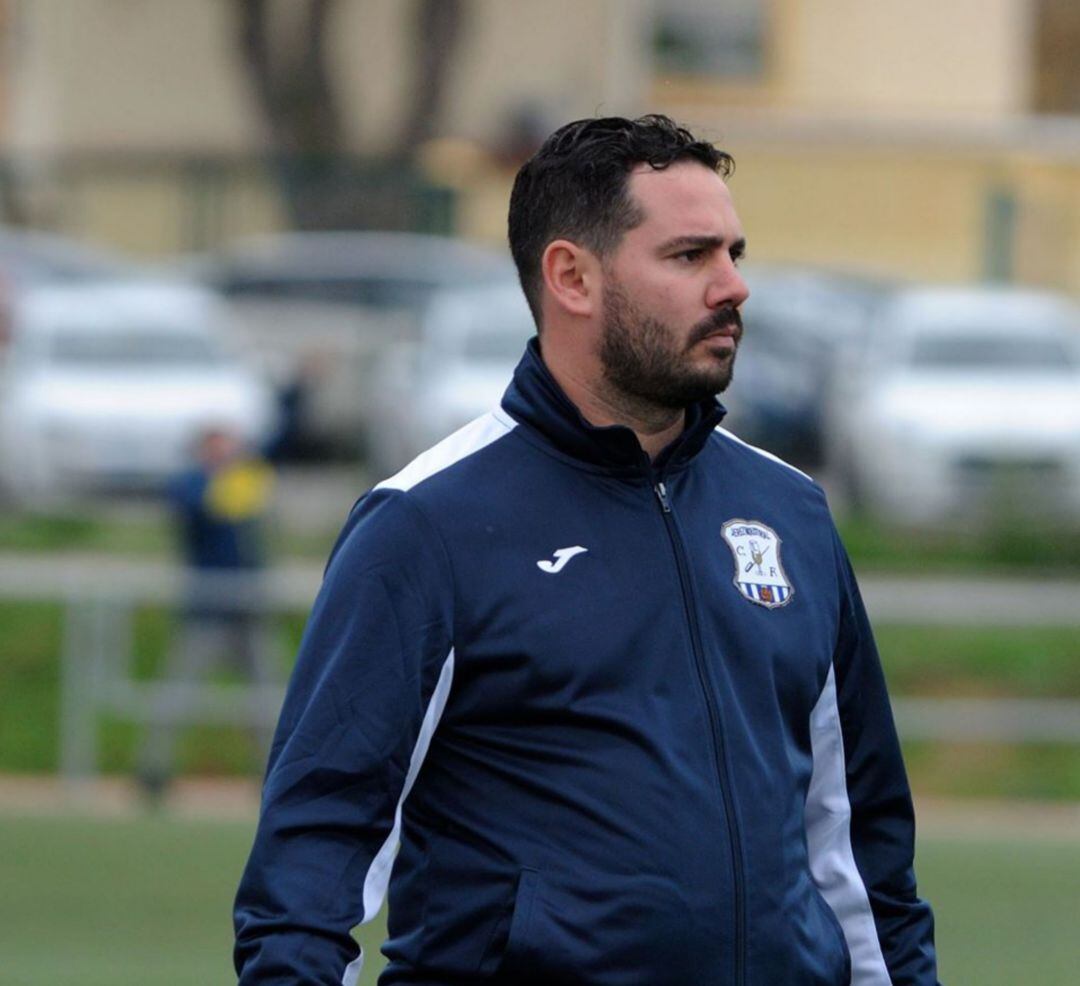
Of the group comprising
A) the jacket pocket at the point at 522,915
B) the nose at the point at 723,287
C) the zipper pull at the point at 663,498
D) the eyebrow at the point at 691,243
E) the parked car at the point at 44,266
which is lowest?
the parked car at the point at 44,266

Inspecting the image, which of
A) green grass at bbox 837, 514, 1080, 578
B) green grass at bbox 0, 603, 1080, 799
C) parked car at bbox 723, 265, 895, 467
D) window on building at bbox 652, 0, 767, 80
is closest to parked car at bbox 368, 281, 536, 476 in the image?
parked car at bbox 723, 265, 895, 467

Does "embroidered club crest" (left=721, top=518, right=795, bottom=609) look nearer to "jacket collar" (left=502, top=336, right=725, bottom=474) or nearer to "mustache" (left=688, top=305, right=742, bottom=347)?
"jacket collar" (left=502, top=336, right=725, bottom=474)

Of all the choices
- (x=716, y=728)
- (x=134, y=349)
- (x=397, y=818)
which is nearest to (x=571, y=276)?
(x=716, y=728)

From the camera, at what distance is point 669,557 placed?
3.20 meters

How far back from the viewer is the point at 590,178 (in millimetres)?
3225

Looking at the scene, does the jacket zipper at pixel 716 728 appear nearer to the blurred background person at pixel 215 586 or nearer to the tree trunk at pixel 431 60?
the blurred background person at pixel 215 586

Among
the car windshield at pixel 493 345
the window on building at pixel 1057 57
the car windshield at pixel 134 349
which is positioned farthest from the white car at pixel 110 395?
the window on building at pixel 1057 57

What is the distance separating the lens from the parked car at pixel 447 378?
63.9ft

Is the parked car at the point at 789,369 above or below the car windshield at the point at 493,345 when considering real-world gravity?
below

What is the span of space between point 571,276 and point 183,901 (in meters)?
6.74

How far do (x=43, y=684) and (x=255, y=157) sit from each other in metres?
18.3

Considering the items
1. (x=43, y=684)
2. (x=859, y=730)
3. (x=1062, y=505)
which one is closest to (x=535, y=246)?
(x=859, y=730)

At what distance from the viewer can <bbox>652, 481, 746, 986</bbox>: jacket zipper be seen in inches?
121

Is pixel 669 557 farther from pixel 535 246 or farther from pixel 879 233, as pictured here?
pixel 879 233
